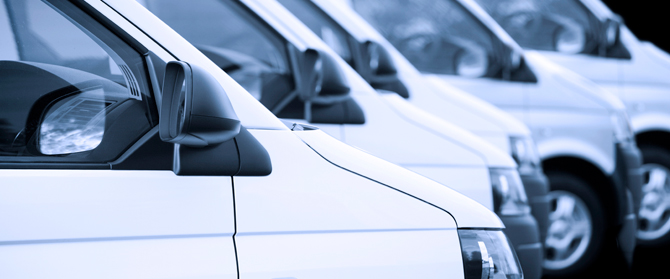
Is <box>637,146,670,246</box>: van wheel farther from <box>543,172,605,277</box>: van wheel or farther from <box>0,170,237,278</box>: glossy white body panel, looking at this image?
<box>0,170,237,278</box>: glossy white body panel

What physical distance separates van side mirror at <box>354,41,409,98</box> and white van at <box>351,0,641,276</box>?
Result: 1.19 meters

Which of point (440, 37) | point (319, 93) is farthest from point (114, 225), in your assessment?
point (440, 37)

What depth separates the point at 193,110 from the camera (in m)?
1.40

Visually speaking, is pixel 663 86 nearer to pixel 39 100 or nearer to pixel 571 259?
pixel 571 259

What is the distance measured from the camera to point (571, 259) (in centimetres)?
491

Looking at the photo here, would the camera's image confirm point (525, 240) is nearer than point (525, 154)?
Yes

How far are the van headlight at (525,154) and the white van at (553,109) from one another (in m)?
0.82

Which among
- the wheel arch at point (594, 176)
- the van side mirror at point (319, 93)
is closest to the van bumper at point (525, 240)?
the van side mirror at point (319, 93)

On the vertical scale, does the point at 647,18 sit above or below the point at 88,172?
above

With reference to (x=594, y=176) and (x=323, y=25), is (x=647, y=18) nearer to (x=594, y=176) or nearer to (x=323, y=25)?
(x=594, y=176)

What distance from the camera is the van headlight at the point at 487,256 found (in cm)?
176

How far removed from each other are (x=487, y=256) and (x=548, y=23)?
455 centimetres

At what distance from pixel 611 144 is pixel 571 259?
3.18ft

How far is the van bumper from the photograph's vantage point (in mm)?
3154
